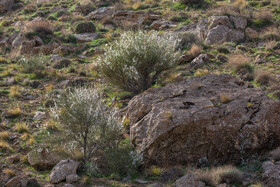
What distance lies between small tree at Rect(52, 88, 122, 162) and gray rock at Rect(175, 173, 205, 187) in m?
2.00

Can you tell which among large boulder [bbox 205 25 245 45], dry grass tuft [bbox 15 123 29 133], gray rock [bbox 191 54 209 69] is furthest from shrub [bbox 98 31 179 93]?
large boulder [bbox 205 25 245 45]

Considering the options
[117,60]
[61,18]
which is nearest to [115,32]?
[61,18]

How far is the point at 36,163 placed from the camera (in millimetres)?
6480

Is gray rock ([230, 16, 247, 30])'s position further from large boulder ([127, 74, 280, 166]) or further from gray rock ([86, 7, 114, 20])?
large boulder ([127, 74, 280, 166])

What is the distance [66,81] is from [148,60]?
12.1ft

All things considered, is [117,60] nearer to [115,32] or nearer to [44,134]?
[44,134]

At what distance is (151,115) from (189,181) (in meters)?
1.94

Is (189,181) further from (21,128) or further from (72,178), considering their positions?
(21,128)

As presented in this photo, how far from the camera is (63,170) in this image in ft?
19.4

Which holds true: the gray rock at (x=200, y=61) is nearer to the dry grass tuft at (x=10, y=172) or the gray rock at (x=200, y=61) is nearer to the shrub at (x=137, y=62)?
the shrub at (x=137, y=62)

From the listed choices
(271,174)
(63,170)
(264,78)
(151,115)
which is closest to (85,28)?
(264,78)

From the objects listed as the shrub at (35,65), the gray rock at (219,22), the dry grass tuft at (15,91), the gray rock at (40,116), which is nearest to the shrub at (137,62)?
the gray rock at (40,116)

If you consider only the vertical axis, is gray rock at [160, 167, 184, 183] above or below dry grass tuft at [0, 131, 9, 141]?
above

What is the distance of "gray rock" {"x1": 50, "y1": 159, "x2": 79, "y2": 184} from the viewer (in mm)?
5758
